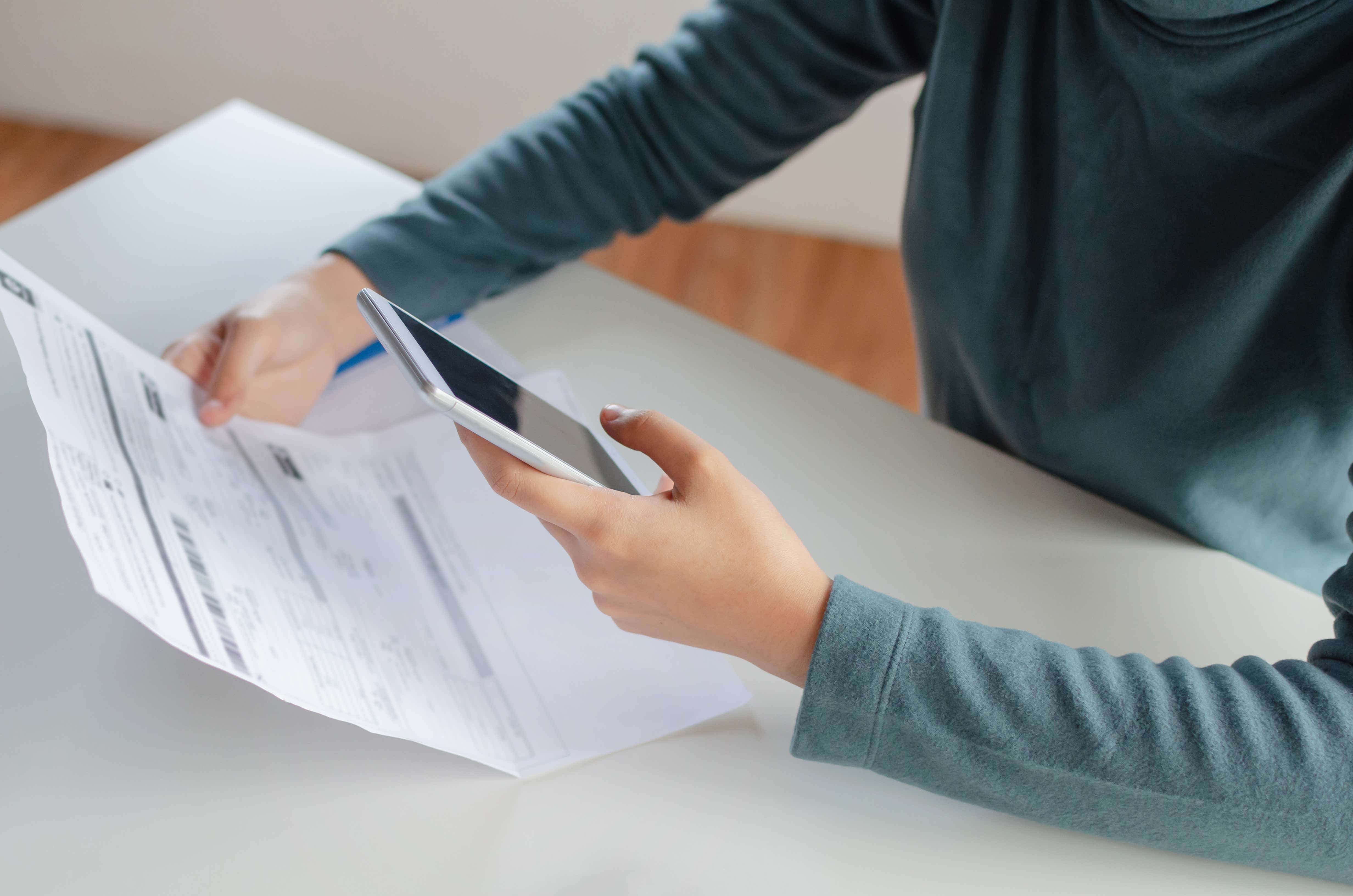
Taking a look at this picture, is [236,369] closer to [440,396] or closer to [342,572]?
[342,572]

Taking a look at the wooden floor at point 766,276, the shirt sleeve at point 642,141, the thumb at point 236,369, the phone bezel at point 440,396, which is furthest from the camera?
the wooden floor at point 766,276

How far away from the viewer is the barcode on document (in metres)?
0.45

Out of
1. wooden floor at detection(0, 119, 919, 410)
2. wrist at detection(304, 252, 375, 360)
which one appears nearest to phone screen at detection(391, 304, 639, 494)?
wrist at detection(304, 252, 375, 360)

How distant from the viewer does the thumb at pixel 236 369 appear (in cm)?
62

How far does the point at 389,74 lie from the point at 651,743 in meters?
1.80

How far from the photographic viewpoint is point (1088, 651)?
50 centimetres

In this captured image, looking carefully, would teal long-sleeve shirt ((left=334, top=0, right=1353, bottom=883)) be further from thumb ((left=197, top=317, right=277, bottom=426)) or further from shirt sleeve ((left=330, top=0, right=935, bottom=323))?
thumb ((left=197, top=317, right=277, bottom=426))

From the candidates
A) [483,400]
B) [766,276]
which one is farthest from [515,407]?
[766,276]

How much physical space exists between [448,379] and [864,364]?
4.79ft

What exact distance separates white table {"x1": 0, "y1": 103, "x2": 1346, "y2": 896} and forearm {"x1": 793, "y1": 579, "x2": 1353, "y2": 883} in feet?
0.10

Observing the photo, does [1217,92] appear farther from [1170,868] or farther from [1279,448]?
[1170,868]

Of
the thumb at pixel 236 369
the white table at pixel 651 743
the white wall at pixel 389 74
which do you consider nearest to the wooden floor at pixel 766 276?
the white wall at pixel 389 74

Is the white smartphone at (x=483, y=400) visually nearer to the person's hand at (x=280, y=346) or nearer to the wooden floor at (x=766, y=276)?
the person's hand at (x=280, y=346)

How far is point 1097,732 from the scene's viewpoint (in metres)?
0.47
